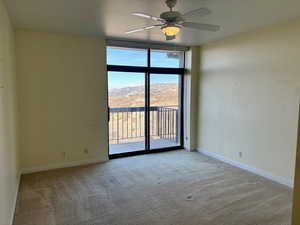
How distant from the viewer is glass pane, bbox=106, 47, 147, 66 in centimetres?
442

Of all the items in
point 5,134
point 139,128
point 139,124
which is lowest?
point 139,128

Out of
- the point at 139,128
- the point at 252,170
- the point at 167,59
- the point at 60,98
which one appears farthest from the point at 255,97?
the point at 60,98

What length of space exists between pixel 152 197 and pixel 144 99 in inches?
94.3

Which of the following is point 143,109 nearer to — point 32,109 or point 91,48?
point 91,48

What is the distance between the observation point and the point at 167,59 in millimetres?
4965

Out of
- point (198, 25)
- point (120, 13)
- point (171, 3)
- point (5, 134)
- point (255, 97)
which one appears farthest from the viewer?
point (255, 97)

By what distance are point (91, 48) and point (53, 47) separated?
2.18 ft

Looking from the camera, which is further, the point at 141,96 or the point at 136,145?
the point at 136,145

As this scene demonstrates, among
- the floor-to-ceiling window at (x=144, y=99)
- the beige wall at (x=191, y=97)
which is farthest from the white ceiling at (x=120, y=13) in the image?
the beige wall at (x=191, y=97)

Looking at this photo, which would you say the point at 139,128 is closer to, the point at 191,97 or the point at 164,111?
the point at 164,111

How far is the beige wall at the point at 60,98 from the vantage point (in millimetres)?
3740

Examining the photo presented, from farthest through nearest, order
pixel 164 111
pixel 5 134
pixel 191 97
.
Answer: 1. pixel 164 111
2. pixel 191 97
3. pixel 5 134

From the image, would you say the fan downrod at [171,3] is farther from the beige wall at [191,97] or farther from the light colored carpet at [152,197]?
the beige wall at [191,97]

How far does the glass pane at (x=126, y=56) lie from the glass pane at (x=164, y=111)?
432 millimetres
